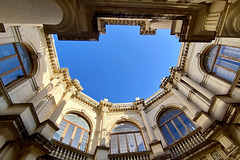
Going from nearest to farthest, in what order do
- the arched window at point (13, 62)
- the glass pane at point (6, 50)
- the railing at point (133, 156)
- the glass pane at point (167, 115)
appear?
the glass pane at point (6, 50) < the arched window at point (13, 62) < the railing at point (133, 156) < the glass pane at point (167, 115)

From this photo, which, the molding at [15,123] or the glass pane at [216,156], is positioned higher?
the molding at [15,123]

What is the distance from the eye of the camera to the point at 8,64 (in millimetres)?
8273

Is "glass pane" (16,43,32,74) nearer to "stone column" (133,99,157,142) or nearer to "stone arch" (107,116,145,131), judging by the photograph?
"stone arch" (107,116,145,131)

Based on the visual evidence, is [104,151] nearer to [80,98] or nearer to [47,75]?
[80,98]

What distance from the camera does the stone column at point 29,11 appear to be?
312 centimetres

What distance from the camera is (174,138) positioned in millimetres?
10938

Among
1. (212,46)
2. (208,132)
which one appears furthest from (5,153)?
(212,46)

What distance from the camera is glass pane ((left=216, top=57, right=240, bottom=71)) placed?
8.86 metres

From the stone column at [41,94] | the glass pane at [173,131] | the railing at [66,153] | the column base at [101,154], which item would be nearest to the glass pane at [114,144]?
the column base at [101,154]

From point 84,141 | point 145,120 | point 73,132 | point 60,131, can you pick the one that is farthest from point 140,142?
point 60,131

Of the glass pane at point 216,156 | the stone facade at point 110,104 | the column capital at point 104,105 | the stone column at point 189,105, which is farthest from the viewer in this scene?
the column capital at point 104,105

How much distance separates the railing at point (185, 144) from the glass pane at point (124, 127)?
4446mm

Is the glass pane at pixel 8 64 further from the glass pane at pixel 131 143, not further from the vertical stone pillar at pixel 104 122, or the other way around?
the glass pane at pixel 131 143

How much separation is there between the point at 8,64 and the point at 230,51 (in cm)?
1518
